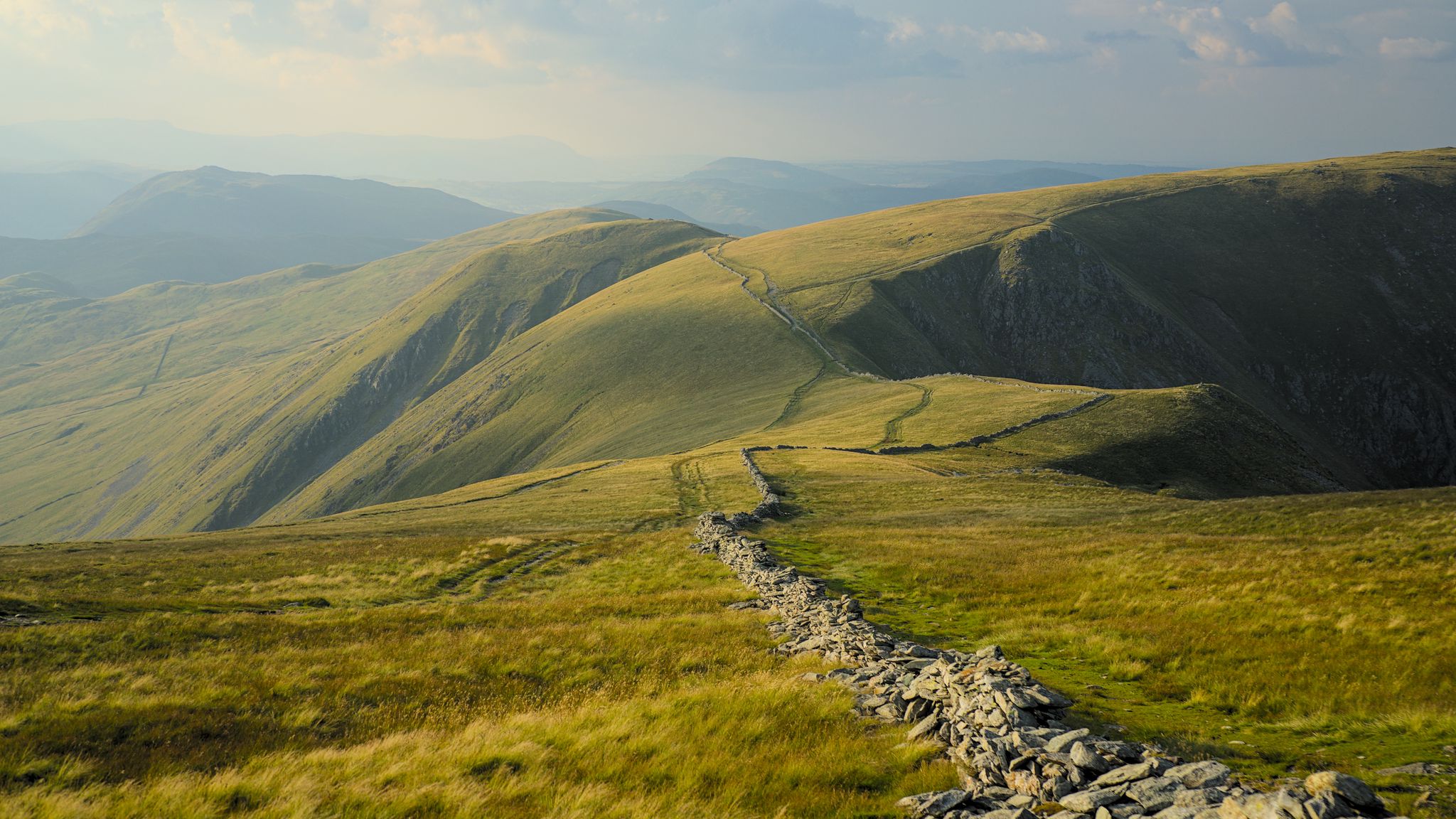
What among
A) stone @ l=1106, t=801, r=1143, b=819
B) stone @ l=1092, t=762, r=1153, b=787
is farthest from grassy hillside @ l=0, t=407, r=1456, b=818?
stone @ l=1106, t=801, r=1143, b=819

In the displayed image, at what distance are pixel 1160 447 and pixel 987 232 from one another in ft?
431

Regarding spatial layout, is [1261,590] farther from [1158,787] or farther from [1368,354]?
[1368,354]

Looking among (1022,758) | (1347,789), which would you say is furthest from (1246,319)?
(1347,789)

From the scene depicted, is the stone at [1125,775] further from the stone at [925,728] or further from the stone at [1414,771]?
the stone at [925,728]

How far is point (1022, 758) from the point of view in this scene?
35.6ft

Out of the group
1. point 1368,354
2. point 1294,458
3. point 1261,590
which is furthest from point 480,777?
point 1368,354

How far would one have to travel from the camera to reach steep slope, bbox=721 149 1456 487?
486ft

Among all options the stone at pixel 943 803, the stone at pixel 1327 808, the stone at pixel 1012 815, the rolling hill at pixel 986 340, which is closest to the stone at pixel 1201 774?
the stone at pixel 1327 808

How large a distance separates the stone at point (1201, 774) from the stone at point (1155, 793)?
5.5 inches

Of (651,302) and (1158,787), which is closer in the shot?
(1158,787)

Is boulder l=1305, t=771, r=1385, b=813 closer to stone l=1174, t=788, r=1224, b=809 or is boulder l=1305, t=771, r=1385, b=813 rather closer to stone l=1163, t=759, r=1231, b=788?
stone l=1174, t=788, r=1224, b=809

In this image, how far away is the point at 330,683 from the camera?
1616cm

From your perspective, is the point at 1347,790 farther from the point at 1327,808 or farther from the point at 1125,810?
the point at 1125,810

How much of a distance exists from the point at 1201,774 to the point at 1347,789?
1.59 m
